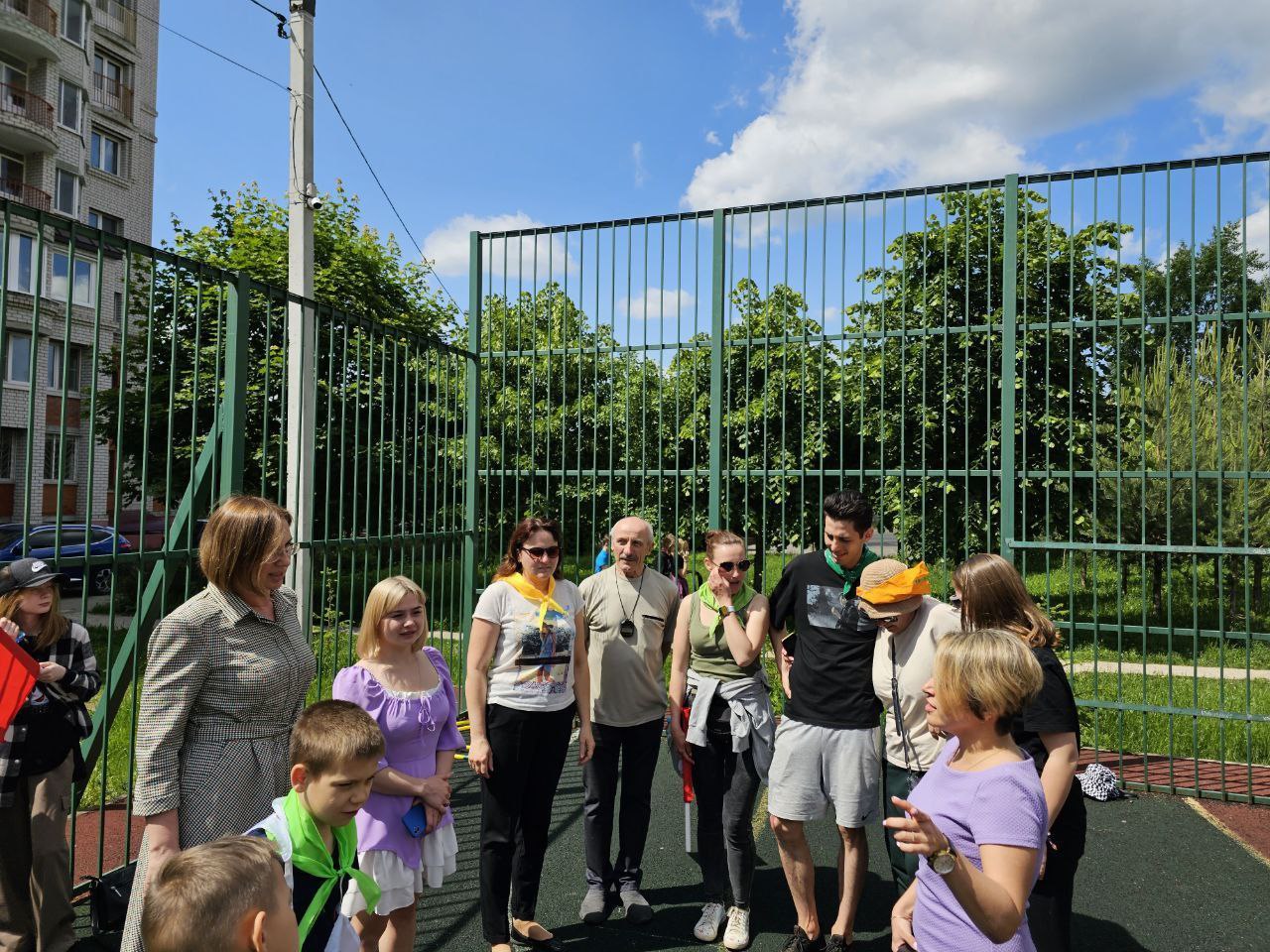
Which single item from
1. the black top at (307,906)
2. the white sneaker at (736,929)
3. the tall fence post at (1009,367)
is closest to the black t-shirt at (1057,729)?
the white sneaker at (736,929)

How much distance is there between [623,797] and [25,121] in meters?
29.5

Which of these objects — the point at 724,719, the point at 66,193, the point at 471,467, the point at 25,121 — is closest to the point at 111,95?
the point at 66,193

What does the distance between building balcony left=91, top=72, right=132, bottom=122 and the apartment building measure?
4 centimetres

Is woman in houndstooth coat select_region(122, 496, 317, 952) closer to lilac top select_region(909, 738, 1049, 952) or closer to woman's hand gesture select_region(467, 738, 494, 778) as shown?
woman's hand gesture select_region(467, 738, 494, 778)

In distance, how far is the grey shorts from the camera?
358 centimetres

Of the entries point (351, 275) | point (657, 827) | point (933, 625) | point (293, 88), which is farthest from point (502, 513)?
point (351, 275)

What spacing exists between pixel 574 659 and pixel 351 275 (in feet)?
38.5

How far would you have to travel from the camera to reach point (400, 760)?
309cm

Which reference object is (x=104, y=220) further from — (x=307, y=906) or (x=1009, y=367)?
(x=307, y=906)

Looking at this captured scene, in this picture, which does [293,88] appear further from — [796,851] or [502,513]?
[796,851]

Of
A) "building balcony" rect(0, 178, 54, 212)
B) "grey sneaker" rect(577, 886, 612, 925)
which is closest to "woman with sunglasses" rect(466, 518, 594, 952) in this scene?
"grey sneaker" rect(577, 886, 612, 925)

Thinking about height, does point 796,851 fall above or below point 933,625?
below

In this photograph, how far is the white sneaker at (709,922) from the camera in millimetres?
3799

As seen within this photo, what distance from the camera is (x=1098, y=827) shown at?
513 cm
